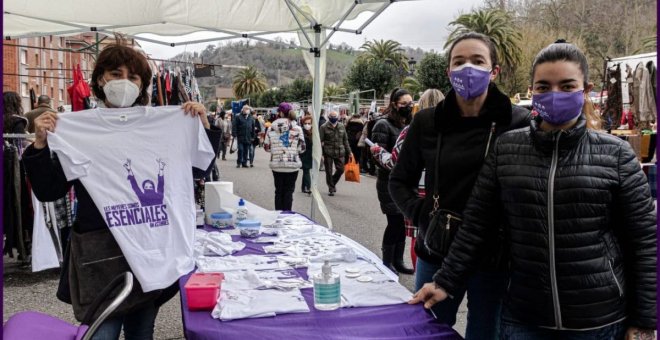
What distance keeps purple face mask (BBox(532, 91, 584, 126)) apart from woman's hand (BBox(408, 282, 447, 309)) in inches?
31.0

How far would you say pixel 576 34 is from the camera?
51.6m

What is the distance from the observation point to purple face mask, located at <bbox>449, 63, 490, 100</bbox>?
237cm

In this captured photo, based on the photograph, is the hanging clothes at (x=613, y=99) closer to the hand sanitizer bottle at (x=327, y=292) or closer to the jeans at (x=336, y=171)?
the jeans at (x=336, y=171)

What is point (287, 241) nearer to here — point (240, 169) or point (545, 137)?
point (545, 137)

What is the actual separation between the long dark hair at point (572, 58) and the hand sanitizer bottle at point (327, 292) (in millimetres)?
1230

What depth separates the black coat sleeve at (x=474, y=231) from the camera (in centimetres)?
210

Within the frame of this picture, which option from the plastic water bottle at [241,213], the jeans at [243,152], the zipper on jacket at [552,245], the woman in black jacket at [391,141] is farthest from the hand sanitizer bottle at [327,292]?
the jeans at [243,152]

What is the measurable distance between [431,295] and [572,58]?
106 cm

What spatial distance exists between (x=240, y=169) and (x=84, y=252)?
1528 cm

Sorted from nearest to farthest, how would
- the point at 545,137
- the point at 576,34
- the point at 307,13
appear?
1. the point at 545,137
2. the point at 307,13
3. the point at 576,34

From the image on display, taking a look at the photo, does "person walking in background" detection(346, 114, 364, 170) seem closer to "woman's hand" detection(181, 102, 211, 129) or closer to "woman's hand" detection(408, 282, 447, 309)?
"woman's hand" detection(181, 102, 211, 129)

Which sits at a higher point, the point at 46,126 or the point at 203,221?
the point at 46,126

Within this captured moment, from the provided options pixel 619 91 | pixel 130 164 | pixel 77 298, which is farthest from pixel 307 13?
pixel 619 91

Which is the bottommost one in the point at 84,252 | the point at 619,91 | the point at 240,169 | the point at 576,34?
the point at 240,169
